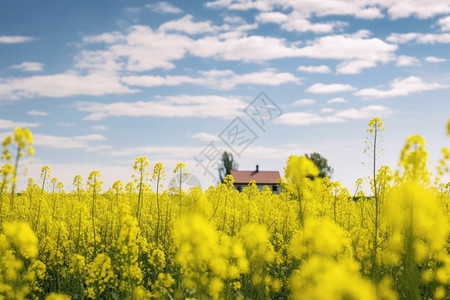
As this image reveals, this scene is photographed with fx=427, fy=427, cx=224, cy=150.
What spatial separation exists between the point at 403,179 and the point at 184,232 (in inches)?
102

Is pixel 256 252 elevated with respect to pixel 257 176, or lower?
lower

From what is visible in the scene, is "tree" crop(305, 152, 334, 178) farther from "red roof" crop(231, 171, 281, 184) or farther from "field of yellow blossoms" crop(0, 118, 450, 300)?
"field of yellow blossoms" crop(0, 118, 450, 300)

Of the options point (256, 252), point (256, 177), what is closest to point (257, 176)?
point (256, 177)

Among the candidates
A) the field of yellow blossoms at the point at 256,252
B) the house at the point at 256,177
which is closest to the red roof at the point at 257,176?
the house at the point at 256,177

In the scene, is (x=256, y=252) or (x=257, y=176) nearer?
(x=256, y=252)

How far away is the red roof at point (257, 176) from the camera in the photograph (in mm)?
56438

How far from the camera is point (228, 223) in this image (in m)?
10.7

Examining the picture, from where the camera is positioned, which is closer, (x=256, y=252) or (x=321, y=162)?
(x=256, y=252)

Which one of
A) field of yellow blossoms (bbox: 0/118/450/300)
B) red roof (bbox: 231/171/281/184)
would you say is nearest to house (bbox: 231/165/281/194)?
red roof (bbox: 231/171/281/184)

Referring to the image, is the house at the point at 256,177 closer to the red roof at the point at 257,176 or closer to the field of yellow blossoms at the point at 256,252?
the red roof at the point at 257,176

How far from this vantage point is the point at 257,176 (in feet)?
189

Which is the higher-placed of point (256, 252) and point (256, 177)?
point (256, 177)

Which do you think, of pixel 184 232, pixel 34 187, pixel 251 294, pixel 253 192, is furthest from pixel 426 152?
pixel 34 187

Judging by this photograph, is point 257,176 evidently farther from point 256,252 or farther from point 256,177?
point 256,252
